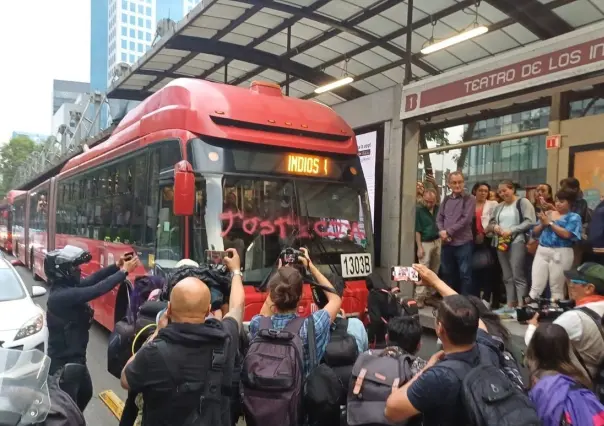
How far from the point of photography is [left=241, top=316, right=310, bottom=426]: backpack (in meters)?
2.63

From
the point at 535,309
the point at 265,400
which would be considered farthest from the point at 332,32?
the point at 265,400

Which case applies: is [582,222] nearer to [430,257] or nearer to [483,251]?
[483,251]

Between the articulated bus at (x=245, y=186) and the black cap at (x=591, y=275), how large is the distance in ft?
8.56

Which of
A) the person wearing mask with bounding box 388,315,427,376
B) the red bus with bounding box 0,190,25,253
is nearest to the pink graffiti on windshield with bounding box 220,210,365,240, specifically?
the person wearing mask with bounding box 388,315,427,376

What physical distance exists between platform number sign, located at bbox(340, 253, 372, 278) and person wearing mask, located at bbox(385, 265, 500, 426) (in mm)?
3397

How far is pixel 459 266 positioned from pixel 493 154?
3024 millimetres

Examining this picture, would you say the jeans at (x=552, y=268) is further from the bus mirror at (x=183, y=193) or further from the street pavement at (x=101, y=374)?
the bus mirror at (x=183, y=193)

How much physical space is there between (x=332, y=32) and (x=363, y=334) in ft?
28.7

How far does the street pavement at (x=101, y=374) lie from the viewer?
492 centimetres

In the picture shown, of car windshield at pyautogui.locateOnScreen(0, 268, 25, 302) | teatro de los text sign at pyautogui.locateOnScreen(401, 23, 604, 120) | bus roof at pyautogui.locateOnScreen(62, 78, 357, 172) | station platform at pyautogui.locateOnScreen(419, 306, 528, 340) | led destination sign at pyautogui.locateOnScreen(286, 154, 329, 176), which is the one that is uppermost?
teatro de los text sign at pyautogui.locateOnScreen(401, 23, 604, 120)

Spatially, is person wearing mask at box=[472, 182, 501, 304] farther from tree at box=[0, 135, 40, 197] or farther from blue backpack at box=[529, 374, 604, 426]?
tree at box=[0, 135, 40, 197]

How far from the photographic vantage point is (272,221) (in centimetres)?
553

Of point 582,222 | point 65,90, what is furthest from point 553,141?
point 65,90

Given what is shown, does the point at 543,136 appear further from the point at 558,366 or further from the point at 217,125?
the point at 558,366
